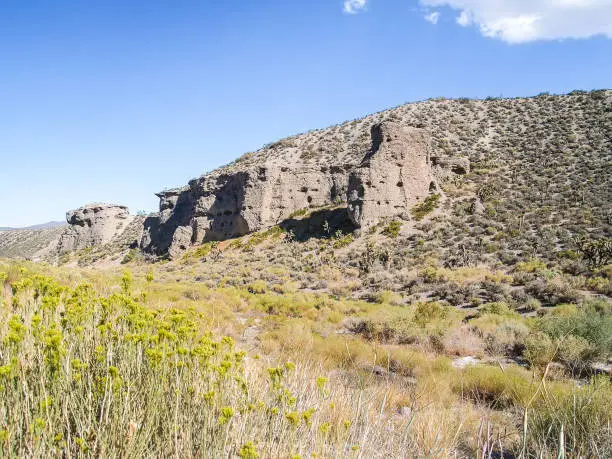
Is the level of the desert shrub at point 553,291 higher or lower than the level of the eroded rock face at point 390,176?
lower

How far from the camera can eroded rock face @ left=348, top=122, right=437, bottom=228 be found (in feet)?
85.5

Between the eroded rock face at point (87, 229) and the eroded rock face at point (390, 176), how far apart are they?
130 ft

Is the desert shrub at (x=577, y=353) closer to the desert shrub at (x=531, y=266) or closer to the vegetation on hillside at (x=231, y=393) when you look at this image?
the vegetation on hillside at (x=231, y=393)

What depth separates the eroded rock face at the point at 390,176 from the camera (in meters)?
26.1

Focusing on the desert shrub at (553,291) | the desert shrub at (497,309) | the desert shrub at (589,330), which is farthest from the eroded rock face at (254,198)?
the desert shrub at (589,330)

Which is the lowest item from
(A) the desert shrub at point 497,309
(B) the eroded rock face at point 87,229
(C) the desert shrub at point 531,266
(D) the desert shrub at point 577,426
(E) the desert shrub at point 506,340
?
(A) the desert shrub at point 497,309

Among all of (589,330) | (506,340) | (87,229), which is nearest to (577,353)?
(589,330)

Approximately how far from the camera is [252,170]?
32656 millimetres

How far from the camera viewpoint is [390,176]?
87.7ft

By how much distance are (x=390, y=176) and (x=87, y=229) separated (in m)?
44.1

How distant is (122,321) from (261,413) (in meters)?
1.25

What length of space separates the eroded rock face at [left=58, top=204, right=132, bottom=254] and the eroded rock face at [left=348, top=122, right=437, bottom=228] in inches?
1554

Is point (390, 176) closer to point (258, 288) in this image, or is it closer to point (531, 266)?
point (531, 266)

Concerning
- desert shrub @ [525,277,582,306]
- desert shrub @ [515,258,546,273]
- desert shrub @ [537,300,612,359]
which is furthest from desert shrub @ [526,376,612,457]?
desert shrub @ [515,258,546,273]
